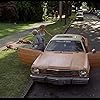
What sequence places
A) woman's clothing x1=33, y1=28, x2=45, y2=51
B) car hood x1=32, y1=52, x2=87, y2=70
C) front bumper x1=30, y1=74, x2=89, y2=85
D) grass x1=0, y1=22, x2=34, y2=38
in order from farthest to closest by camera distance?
grass x1=0, y1=22, x2=34, y2=38 < woman's clothing x1=33, y1=28, x2=45, y2=51 < car hood x1=32, y1=52, x2=87, y2=70 < front bumper x1=30, y1=74, x2=89, y2=85

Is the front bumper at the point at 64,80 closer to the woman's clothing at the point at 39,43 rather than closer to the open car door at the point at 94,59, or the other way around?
the open car door at the point at 94,59

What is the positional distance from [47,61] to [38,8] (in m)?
35.1

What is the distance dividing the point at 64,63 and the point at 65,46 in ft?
4.97

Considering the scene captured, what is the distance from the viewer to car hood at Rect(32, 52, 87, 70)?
8130 millimetres

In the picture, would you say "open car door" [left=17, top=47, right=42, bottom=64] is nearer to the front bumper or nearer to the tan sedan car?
the tan sedan car

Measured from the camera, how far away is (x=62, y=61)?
336 inches

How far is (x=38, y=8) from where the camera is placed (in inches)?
1694

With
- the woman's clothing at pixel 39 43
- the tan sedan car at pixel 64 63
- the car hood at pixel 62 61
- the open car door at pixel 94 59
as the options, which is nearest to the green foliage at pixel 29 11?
the woman's clothing at pixel 39 43

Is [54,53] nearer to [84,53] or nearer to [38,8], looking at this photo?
[84,53]

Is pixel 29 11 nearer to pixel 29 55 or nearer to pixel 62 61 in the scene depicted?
pixel 29 55

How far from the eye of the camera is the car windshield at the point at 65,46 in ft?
31.7

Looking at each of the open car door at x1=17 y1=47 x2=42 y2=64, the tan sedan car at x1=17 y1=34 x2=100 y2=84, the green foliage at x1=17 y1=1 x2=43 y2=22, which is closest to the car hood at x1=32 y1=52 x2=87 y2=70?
the tan sedan car at x1=17 y1=34 x2=100 y2=84

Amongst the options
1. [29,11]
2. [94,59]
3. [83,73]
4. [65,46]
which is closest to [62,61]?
[83,73]

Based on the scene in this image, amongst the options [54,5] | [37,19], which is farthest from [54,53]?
[54,5]
